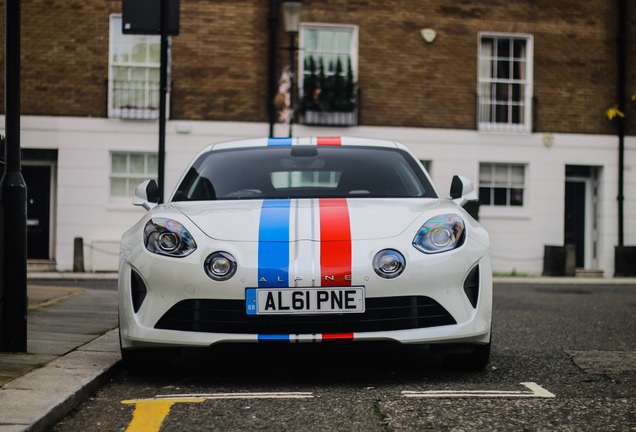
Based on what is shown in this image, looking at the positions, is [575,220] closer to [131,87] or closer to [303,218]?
[131,87]

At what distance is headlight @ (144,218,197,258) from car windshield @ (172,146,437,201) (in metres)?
0.77

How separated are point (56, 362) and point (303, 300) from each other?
1677 millimetres

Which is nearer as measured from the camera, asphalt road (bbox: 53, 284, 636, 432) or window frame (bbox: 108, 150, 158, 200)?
asphalt road (bbox: 53, 284, 636, 432)

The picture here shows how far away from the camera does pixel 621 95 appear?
66.4 feet

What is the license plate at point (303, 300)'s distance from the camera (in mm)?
4469

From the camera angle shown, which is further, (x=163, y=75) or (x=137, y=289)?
(x=163, y=75)

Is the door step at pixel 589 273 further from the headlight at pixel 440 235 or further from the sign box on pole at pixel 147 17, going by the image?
the headlight at pixel 440 235

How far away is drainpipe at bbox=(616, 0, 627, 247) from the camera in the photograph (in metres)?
20.1

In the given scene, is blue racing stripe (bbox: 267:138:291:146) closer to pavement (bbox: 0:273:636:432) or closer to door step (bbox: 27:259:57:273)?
pavement (bbox: 0:273:636:432)

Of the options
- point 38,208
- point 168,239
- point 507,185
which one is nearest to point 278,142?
point 168,239

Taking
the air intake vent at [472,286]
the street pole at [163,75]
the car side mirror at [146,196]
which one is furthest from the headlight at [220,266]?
the street pole at [163,75]

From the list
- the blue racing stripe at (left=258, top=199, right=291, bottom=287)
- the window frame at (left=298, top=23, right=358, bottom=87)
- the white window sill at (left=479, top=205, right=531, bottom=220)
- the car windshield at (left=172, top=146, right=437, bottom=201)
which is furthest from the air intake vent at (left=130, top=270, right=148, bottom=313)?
the white window sill at (left=479, top=205, right=531, bottom=220)

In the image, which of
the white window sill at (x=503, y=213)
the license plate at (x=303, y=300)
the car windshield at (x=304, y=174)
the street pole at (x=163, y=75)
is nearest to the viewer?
the license plate at (x=303, y=300)

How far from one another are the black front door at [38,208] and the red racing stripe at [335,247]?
1495 cm
